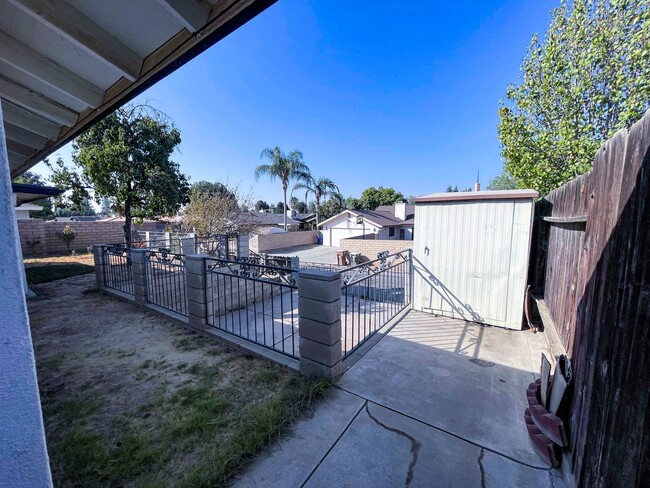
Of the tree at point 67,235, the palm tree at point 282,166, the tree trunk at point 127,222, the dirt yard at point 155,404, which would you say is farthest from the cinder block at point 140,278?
the palm tree at point 282,166

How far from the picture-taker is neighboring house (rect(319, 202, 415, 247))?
22.3 m

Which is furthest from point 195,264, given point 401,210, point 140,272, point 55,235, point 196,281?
point 401,210

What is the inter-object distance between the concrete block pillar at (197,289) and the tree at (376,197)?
108 feet

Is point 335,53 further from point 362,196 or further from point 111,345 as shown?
point 362,196

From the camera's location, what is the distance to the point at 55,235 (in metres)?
13.7

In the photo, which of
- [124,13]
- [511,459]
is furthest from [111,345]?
[511,459]

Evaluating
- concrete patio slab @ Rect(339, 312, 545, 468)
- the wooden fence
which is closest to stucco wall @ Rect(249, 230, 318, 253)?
concrete patio slab @ Rect(339, 312, 545, 468)

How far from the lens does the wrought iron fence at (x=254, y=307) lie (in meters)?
3.61

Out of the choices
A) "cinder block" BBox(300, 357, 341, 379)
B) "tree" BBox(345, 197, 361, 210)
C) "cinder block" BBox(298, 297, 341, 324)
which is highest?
"tree" BBox(345, 197, 361, 210)

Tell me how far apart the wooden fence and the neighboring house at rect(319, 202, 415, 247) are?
19104 millimetres

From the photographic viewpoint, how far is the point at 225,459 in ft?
6.17

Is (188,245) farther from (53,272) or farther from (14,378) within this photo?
(14,378)

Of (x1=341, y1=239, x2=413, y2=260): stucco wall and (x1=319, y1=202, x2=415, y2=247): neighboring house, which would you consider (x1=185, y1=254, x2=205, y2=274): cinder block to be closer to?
(x1=341, y1=239, x2=413, y2=260): stucco wall

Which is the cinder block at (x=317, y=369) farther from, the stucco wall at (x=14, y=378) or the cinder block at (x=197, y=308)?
the stucco wall at (x=14, y=378)
